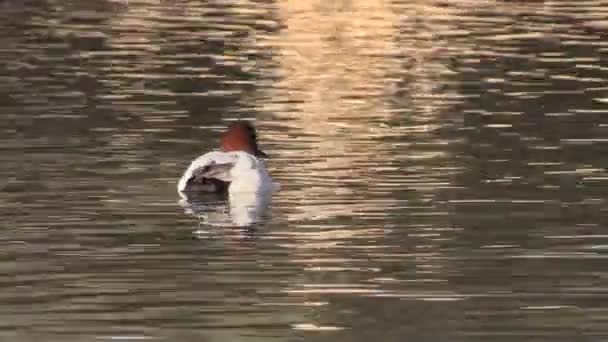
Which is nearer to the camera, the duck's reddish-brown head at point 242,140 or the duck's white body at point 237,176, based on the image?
the duck's white body at point 237,176

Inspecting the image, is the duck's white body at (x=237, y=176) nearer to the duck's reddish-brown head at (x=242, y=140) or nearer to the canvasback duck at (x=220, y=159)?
the canvasback duck at (x=220, y=159)

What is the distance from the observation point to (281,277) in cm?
1354

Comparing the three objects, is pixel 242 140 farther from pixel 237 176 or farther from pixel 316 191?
pixel 316 191

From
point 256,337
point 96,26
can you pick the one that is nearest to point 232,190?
point 256,337

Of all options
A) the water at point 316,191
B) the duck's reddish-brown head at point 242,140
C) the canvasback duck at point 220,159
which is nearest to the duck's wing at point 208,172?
the canvasback duck at point 220,159

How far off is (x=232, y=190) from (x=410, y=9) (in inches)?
1156

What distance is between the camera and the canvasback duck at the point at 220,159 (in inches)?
698

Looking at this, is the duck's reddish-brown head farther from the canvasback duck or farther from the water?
the water

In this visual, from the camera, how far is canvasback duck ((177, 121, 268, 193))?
1773 centimetres

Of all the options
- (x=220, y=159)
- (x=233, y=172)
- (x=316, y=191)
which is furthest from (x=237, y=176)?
(x=316, y=191)

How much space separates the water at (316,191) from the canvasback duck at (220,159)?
21 cm

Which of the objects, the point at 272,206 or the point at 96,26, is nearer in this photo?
the point at 272,206

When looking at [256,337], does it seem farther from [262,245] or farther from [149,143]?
[149,143]

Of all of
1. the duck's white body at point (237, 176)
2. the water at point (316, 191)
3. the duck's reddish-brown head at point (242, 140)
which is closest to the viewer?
the water at point (316, 191)
